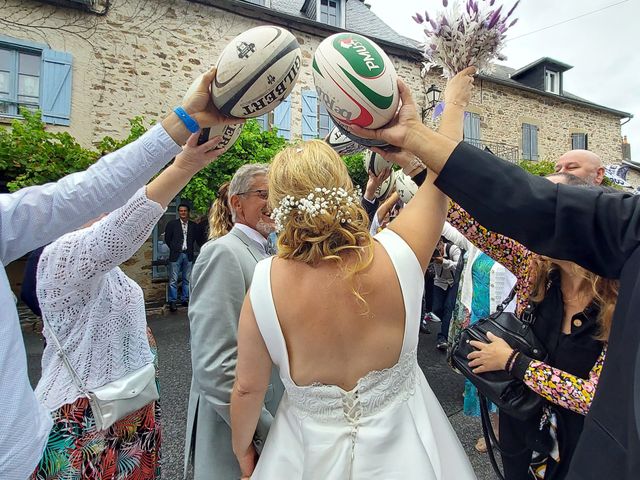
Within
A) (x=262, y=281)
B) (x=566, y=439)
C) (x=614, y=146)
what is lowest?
(x=566, y=439)

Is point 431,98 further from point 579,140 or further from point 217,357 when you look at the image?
point 217,357

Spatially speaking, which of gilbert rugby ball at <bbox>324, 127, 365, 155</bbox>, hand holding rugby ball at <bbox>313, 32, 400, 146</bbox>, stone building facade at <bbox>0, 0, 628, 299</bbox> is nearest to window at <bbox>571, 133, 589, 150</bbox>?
stone building facade at <bbox>0, 0, 628, 299</bbox>

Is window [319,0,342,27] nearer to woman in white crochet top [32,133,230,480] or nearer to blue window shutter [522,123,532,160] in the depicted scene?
blue window shutter [522,123,532,160]

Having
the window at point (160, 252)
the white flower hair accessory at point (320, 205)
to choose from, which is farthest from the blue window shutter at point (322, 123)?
the white flower hair accessory at point (320, 205)

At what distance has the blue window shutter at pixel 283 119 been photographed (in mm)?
9852

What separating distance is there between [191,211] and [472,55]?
784cm

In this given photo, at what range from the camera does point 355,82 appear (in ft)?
5.07

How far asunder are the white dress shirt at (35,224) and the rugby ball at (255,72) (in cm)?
36

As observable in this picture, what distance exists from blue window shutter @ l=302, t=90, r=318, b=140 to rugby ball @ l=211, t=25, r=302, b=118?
857 cm

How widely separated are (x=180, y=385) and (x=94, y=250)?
3463 mm

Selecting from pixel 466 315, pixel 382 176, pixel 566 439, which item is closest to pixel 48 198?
pixel 566 439

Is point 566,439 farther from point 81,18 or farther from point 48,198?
point 81,18

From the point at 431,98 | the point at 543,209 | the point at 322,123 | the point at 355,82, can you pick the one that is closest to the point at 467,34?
the point at 355,82

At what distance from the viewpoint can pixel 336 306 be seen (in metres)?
1.26
